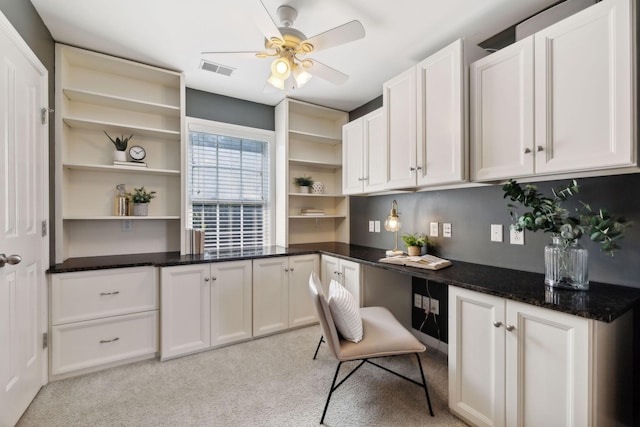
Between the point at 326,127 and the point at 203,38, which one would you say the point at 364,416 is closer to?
the point at 203,38

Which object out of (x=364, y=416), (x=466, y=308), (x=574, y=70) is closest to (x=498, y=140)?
(x=574, y=70)

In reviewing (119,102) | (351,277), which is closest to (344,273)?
(351,277)

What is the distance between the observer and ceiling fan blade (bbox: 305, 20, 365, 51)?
1649mm

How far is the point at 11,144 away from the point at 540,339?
2876 millimetres

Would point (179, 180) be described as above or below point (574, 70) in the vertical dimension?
below

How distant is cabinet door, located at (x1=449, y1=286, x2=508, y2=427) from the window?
2.36 m

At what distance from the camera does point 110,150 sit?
8.83 feet

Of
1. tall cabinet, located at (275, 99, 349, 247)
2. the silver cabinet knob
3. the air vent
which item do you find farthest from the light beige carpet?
the air vent

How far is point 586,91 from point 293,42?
1.59 meters

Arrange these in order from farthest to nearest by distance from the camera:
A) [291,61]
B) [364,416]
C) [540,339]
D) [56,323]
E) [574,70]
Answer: [56,323], [291,61], [364,416], [574,70], [540,339]

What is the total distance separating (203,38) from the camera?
2.22 metres

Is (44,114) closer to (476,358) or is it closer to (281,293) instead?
(281,293)

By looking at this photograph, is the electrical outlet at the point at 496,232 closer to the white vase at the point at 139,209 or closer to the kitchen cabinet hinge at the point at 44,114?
the white vase at the point at 139,209

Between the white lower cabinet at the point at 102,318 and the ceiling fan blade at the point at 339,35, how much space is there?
2111mm
